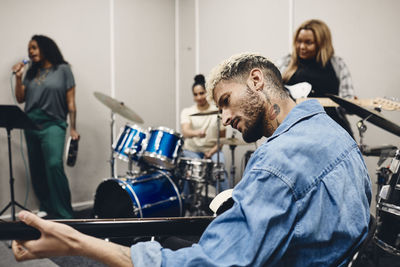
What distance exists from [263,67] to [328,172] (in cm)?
49

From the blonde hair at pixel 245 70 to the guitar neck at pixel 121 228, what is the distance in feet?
1.45

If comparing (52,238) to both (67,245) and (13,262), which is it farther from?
(13,262)

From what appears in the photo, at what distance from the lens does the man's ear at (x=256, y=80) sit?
1.04m

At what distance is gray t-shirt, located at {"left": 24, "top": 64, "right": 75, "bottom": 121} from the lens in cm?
358

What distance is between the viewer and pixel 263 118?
40.9 inches

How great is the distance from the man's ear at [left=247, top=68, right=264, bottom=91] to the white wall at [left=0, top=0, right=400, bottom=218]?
260cm

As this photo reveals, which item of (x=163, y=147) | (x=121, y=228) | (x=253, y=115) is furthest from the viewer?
(x=163, y=147)

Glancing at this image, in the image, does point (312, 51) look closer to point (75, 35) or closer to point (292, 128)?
point (292, 128)

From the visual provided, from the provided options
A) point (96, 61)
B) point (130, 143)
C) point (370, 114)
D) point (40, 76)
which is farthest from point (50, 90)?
point (370, 114)

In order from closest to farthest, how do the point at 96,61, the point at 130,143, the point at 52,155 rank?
1. the point at 130,143
2. the point at 52,155
3. the point at 96,61

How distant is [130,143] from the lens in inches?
127

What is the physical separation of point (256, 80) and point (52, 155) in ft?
9.94

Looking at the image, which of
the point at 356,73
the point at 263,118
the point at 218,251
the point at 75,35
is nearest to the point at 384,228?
the point at 263,118

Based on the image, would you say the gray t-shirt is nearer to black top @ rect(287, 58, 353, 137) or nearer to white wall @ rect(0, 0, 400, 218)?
white wall @ rect(0, 0, 400, 218)
